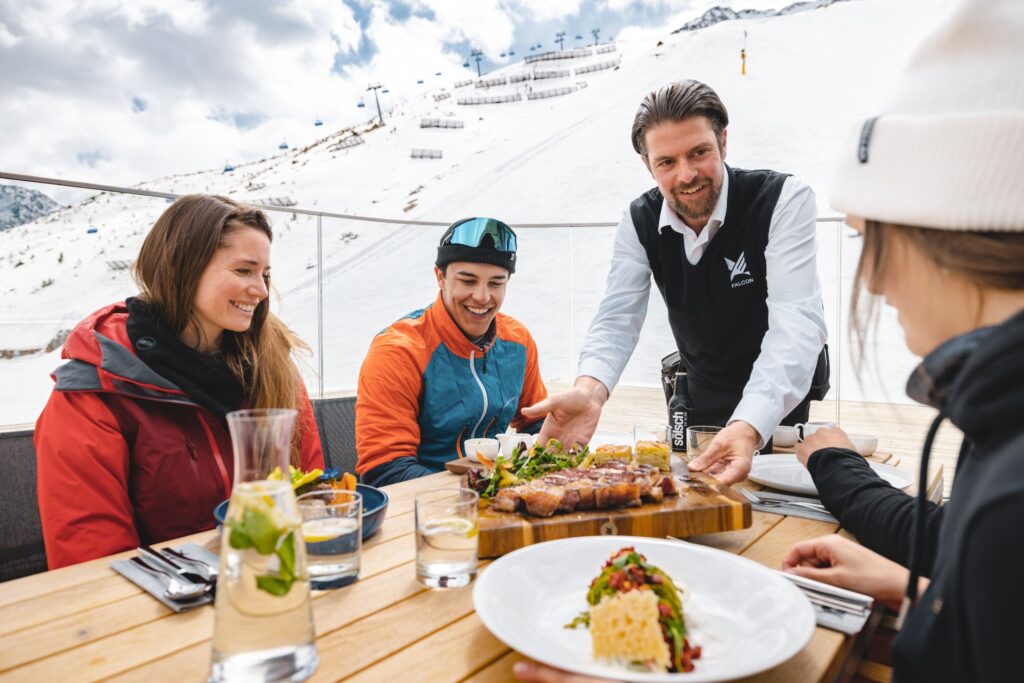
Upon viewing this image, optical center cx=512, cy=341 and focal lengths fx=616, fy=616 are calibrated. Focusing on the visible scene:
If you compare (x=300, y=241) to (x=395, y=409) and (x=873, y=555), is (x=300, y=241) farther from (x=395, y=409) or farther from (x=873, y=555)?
(x=873, y=555)

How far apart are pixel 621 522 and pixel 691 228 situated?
1584 millimetres

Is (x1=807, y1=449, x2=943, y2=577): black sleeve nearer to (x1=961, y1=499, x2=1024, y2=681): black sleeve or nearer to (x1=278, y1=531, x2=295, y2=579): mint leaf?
(x1=961, y1=499, x2=1024, y2=681): black sleeve

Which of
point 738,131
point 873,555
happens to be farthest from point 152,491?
point 738,131

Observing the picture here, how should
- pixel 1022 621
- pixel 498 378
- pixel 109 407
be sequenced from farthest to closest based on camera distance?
pixel 498 378, pixel 109 407, pixel 1022 621

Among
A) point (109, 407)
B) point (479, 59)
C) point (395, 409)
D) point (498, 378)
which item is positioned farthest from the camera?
point (479, 59)

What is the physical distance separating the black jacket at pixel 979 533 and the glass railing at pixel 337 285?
186 millimetres

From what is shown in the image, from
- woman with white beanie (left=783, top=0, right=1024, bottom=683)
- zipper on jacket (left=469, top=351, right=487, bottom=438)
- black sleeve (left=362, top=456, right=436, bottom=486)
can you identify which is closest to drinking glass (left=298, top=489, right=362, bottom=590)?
woman with white beanie (left=783, top=0, right=1024, bottom=683)

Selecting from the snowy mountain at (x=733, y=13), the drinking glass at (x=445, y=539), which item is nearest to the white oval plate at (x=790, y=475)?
the drinking glass at (x=445, y=539)

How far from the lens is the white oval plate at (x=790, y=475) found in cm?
149

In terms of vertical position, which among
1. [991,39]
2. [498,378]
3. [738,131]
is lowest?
[498,378]

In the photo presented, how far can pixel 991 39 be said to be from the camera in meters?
0.60

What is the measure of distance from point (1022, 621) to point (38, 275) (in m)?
4.87

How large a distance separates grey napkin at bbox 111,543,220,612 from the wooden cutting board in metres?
0.45

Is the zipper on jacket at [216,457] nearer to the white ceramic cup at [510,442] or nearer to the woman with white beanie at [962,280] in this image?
the white ceramic cup at [510,442]
